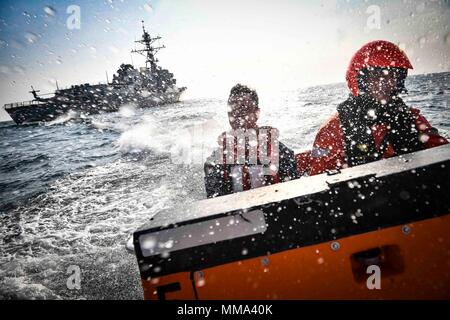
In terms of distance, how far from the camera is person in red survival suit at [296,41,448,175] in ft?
8.83

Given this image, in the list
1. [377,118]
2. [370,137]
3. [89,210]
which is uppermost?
[377,118]

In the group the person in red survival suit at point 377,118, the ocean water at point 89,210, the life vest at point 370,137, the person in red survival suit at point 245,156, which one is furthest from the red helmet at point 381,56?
the ocean water at point 89,210

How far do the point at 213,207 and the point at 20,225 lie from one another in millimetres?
6580

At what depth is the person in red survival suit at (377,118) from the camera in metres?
2.69

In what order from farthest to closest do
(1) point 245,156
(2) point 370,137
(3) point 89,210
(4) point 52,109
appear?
(4) point 52,109 < (3) point 89,210 < (1) point 245,156 < (2) point 370,137

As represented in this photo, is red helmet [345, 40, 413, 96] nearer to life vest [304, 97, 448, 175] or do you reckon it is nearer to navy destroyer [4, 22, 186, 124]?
life vest [304, 97, 448, 175]

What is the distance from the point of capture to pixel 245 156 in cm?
301

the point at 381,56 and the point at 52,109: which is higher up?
the point at 52,109

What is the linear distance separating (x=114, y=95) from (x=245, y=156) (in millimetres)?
74950

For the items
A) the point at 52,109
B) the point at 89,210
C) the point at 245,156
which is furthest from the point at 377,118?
the point at 52,109

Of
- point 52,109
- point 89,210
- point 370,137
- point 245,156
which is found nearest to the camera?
point 370,137

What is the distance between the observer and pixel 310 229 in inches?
51.5

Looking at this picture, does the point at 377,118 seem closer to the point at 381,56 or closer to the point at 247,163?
the point at 381,56

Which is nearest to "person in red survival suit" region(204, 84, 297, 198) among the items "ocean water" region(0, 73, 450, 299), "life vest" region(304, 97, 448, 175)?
"life vest" region(304, 97, 448, 175)
